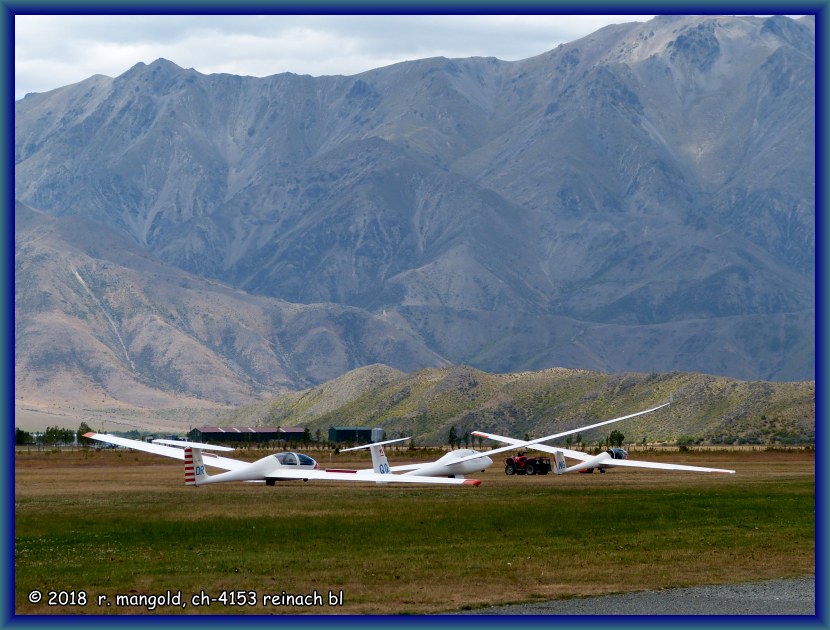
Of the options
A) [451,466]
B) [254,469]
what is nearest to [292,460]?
[254,469]

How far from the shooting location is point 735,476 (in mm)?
85875

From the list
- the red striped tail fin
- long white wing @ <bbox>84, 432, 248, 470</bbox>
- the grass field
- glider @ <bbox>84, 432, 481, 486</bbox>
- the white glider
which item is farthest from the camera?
the white glider

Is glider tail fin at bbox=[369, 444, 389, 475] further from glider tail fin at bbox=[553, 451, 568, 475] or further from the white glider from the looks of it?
glider tail fin at bbox=[553, 451, 568, 475]

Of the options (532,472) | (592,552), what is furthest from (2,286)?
(532,472)

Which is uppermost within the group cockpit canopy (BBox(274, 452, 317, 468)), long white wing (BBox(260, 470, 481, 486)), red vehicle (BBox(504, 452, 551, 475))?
cockpit canopy (BBox(274, 452, 317, 468))

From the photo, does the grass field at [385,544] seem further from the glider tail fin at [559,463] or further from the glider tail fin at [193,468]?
the glider tail fin at [559,463]

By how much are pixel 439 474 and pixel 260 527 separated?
27.9 meters

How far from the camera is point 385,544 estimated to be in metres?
42.3

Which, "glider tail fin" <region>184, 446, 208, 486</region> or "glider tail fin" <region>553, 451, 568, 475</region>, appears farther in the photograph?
"glider tail fin" <region>553, 451, 568, 475</region>

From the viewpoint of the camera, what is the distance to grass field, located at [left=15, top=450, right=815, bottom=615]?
32250 millimetres

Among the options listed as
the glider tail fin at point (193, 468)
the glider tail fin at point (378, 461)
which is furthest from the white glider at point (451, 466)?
the glider tail fin at point (193, 468)

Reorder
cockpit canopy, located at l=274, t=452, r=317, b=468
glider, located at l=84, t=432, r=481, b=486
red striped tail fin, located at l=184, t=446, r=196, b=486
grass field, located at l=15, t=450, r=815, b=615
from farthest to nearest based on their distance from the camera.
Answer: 1. cockpit canopy, located at l=274, t=452, r=317, b=468
2. red striped tail fin, located at l=184, t=446, r=196, b=486
3. glider, located at l=84, t=432, r=481, b=486
4. grass field, located at l=15, t=450, r=815, b=615

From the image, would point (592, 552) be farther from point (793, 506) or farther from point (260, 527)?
point (793, 506)

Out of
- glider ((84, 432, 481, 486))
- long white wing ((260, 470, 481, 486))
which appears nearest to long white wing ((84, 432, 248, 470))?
glider ((84, 432, 481, 486))
